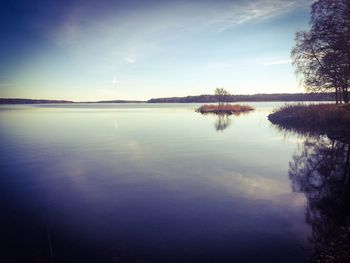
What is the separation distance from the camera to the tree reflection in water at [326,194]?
7.53m

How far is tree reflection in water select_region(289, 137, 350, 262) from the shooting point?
7526mm

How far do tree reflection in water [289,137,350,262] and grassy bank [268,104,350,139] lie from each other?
204 inches

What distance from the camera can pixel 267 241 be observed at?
8.29 m

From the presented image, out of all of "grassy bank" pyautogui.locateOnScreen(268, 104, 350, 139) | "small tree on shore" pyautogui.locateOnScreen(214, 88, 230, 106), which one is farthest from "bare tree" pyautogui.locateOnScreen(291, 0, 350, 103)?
"small tree on shore" pyautogui.locateOnScreen(214, 88, 230, 106)

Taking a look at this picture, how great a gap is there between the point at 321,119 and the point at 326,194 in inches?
964

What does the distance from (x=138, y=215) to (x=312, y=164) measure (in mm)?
12767

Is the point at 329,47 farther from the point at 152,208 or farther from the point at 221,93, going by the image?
the point at 221,93

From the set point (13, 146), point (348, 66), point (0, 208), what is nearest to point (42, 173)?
point (0, 208)

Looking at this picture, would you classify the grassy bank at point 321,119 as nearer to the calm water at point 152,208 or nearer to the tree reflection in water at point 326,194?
the tree reflection in water at point 326,194

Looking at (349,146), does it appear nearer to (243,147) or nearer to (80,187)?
(243,147)

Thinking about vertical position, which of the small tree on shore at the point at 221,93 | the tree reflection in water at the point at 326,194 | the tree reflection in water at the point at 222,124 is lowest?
the tree reflection in water at the point at 326,194

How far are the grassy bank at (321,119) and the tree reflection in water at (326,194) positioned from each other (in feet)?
17.0

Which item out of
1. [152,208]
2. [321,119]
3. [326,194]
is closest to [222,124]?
[321,119]

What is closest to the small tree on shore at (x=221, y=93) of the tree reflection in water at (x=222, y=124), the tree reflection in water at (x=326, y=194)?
the tree reflection in water at (x=222, y=124)
